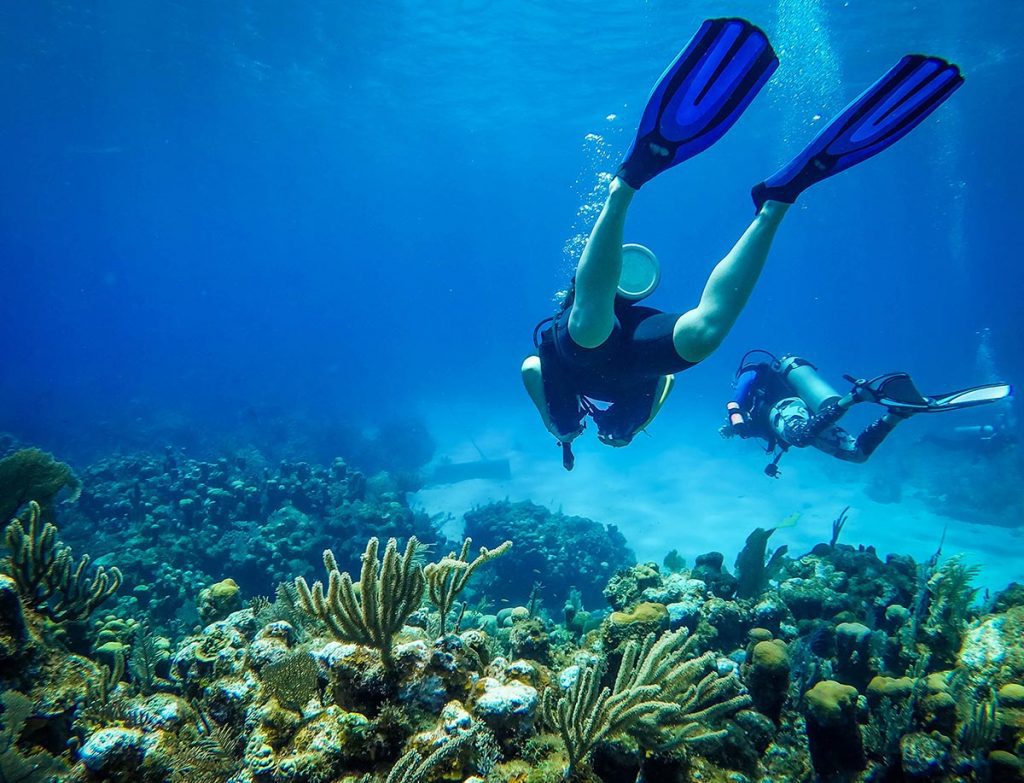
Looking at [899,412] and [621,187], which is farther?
[899,412]

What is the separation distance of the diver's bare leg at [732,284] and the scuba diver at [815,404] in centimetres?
551

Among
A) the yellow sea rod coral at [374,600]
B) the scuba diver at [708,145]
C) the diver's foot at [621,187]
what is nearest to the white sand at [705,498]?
the scuba diver at [708,145]

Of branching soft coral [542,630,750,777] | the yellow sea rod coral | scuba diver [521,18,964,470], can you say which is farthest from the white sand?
the yellow sea rod coral

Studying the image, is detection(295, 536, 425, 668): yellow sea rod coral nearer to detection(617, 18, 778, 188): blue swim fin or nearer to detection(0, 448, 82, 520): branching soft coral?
detection(617, 18, 778, 188): blue swim fin

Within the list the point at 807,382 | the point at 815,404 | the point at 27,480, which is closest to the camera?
the point at 27,480

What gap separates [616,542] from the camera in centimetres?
1414

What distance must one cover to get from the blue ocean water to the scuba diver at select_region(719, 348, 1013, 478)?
6.38 meters

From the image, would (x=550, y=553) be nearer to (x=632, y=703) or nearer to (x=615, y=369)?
(x=615, y=369)

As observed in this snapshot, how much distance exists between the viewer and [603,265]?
12.7 feet

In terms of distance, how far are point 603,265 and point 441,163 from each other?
59.5 m

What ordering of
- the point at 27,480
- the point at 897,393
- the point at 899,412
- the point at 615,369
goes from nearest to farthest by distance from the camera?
the point at 615,369
the point at 27,480
the point at 897,393
the point at 899,412

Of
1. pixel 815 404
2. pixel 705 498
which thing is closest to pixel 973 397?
pixel 815 404

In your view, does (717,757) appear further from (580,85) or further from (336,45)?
(580,85)

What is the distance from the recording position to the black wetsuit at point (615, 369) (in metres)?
4.45
